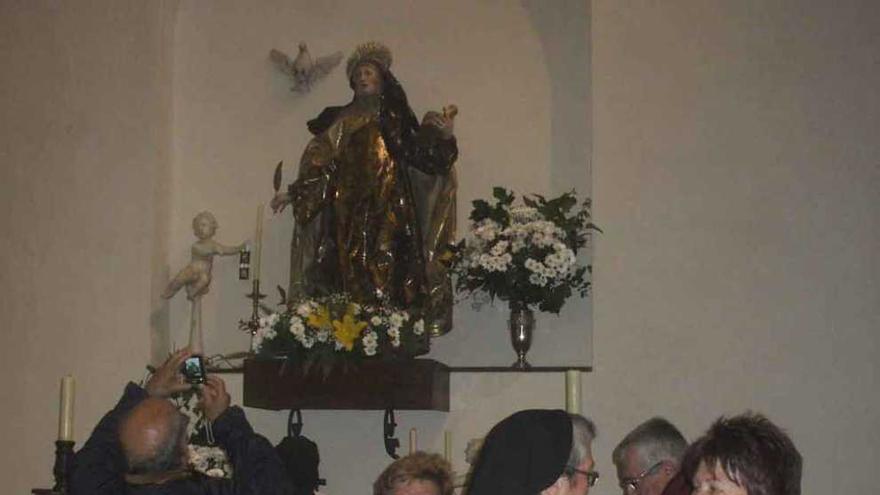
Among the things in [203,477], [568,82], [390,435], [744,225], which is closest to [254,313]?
[390,435]

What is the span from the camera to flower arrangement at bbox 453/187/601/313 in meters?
7.29

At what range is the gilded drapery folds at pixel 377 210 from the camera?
25.5ft

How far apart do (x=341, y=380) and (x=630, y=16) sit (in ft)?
8.07

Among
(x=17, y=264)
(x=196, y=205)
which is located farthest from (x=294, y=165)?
(x=17, y=264)

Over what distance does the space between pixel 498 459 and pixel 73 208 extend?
18.8ft

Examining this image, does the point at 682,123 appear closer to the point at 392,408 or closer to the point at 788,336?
the point at 788,336

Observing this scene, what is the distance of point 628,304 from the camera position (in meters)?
7.26

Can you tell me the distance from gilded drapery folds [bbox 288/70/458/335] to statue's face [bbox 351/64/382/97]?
0.04 meters

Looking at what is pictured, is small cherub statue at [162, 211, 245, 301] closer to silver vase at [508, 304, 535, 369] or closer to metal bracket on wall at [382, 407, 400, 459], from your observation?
metal bracket on wall at [382, 407, 400, 459]

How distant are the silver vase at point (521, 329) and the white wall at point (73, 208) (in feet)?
6.98

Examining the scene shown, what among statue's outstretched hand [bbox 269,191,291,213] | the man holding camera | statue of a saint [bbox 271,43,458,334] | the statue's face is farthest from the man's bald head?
the statue's face

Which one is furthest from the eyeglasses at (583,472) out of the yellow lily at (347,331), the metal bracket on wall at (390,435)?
the metal bracket on wall at (390,435)

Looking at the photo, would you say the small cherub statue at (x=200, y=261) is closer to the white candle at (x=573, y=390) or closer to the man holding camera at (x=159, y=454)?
the white candle at (x=573, y=390)

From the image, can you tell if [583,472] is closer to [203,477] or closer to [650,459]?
[650,459]
